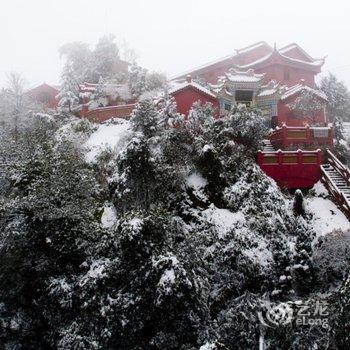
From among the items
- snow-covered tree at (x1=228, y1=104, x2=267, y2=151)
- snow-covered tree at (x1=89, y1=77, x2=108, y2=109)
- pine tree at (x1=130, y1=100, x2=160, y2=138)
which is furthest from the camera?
snow-covered tree at (x1=89, y1=77, x2=108, y2=109)

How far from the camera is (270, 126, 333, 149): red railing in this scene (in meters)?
22.5

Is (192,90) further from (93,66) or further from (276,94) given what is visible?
(93,66)

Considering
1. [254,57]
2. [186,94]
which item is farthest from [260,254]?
[254,57]

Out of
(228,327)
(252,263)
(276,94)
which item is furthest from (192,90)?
(228,327)

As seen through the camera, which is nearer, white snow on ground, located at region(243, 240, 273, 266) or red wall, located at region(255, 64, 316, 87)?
white snow on ground, located at region(243, 240, 273, 266)

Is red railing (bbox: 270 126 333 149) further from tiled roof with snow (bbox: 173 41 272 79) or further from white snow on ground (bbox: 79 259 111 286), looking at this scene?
tiled roof with snow (bbox: 173 41 272 79)

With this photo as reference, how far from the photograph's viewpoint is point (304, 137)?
22.6 metres

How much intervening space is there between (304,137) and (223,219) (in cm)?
791

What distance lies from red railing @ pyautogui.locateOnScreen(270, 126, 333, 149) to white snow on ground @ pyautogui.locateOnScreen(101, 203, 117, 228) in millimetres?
10001

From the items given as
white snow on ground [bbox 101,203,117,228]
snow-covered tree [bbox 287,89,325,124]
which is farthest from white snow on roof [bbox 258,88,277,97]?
white snow on ground [bbox 101,203,117,228]

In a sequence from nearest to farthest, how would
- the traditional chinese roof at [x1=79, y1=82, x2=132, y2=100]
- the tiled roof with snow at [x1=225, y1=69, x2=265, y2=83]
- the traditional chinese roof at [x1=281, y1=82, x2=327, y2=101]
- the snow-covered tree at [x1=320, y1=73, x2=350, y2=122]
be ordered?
the traditional chinese roof at [x1=281, y1=82, x2=327, y2=101]
the tiled roof with snow at [x1=225, y1=69, x2=265, y2=83]
the traditional chinese roof at [x1=79, y1=82, x2=132, y2=100]
the snow-covered tree at [x1=320, y1=73, x2=350, y2=122]

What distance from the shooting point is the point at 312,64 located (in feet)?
121

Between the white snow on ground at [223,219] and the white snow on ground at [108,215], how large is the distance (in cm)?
412

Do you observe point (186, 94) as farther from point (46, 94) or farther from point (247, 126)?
point (46, 94)
